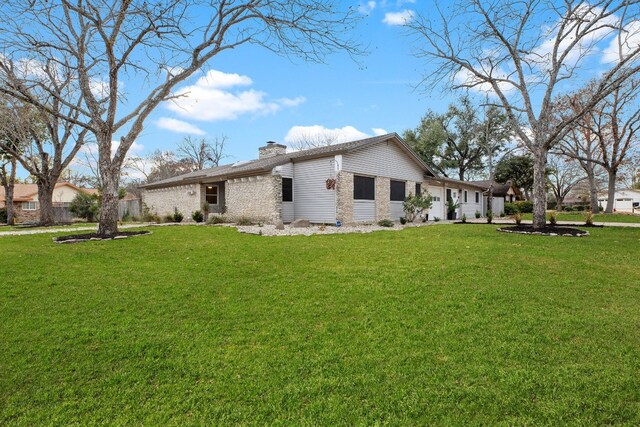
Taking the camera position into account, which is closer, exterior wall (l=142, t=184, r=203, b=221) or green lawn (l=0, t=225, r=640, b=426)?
green lawn (l=0, t=225, r=640, b=426)

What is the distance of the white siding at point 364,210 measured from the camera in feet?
49.5

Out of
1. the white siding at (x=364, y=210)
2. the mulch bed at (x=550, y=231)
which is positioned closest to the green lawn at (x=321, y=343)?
the mulch bed at (x=550, y=231)

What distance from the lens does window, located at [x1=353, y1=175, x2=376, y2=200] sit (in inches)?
598

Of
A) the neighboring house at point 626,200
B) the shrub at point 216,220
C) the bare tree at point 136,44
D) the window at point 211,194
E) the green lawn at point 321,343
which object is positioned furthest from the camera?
the neighboring house at point 626,200

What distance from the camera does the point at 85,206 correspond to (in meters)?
22.5

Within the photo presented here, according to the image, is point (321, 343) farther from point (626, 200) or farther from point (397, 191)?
point (626, 200)

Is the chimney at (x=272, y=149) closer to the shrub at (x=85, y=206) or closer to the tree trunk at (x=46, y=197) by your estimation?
the tree trunk at (x=46, y=197)

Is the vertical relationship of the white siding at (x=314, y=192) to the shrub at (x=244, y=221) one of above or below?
above

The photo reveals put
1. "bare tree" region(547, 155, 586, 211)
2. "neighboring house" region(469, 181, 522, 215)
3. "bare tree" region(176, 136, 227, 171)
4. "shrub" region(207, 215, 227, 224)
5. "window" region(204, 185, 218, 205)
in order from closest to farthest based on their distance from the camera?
"shrub" region(207, 215, 227, 224), "window" region(204, 185, 218, 205), "neighboring house" region(469, 181, 522, 215), "bare tree" region(547, 155, 586, 211), "bare tree" region(176, 136, 227, 171)

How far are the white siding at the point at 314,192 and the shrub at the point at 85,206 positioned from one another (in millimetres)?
15718

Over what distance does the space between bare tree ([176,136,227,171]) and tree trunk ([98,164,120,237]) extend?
32.0 meters

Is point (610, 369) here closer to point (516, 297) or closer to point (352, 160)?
point (516, 297)

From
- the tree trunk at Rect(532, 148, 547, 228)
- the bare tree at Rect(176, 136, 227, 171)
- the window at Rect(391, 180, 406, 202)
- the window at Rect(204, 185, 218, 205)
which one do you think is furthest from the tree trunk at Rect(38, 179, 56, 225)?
the bare tree at Rect(176, 136, 227, 171)

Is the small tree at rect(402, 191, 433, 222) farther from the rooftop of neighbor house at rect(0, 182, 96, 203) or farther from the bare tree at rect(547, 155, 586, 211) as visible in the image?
the rooftop of neighbor house at rect(0, 182, 96, 203)
